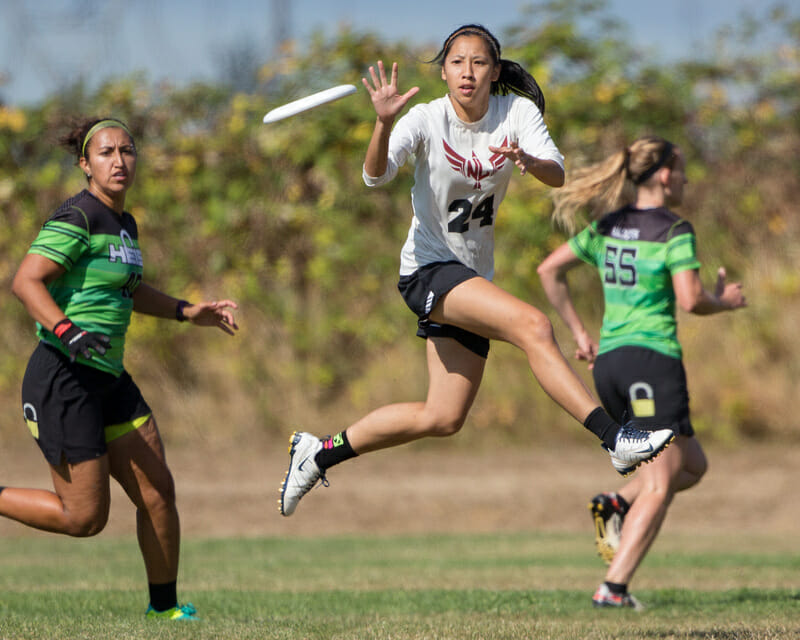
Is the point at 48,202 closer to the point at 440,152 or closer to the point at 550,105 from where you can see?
the point at 550,105

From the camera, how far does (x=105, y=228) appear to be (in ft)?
18.2

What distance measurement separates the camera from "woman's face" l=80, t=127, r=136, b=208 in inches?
221

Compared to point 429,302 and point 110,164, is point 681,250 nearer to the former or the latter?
point 429,302

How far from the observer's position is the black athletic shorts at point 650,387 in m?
6.35

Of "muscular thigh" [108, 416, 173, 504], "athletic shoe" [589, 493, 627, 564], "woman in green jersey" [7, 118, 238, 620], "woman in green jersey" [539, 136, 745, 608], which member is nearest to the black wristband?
"woman in green jersey" [7, 118, 238, 620]

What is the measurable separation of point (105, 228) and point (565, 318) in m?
2.87

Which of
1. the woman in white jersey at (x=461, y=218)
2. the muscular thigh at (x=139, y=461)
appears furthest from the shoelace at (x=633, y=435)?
the muscular thigh at (x=139, y=461)

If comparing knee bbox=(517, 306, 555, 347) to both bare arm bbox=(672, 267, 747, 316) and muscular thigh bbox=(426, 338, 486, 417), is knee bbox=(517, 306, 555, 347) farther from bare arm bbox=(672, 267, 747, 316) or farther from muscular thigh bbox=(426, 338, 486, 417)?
bare arm bbox=(672, 267, 747, 316)

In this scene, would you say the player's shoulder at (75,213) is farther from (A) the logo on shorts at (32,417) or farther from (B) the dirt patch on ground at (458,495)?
(B) the dirt patch on ground at (458,495)

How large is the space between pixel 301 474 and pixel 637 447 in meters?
2.09

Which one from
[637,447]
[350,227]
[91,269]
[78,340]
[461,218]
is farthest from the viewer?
[350,227]

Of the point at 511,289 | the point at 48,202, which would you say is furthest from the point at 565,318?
the point at 48,202

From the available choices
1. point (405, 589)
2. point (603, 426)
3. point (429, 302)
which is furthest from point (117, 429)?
point (405, 589)

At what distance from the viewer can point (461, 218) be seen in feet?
18.2
